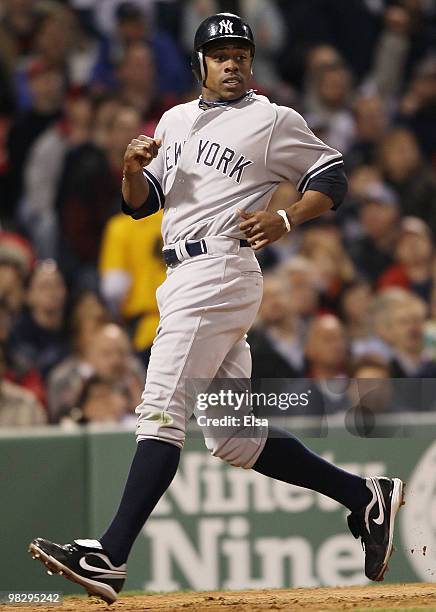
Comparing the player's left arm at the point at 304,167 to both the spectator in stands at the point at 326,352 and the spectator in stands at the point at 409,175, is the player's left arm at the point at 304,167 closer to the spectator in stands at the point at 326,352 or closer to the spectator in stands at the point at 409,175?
the spectator in stands at the point at 326,352

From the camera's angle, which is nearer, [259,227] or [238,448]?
[259,227]

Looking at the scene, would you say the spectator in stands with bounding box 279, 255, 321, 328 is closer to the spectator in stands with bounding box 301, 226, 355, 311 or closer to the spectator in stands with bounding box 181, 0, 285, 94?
the spectator in stands with bounding box 301, 226, 355, 311

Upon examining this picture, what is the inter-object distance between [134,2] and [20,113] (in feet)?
5.08

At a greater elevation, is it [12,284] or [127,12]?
[127,12]

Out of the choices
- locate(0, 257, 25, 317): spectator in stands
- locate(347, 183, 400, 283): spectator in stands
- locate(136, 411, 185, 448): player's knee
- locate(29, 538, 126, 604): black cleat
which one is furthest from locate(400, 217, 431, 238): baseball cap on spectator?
locate(29, 538, 126, 604): black cleat

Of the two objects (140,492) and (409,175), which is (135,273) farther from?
(140,492)

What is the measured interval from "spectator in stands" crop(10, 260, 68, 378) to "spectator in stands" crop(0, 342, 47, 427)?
44.8 inches

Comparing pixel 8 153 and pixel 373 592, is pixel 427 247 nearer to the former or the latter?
pixel 8 153

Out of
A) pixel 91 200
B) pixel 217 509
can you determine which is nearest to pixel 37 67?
pixel 91 200

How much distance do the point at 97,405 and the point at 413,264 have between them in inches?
107

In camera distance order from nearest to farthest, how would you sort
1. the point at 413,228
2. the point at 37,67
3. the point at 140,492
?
the point at 140,492
the point at 413,228
the point at 37,67

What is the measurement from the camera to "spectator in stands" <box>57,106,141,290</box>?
8.94 metres

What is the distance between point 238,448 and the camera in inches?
183
